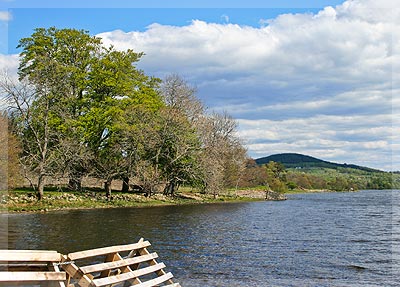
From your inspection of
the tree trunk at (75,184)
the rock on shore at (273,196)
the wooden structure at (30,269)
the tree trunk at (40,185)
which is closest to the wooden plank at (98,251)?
the wooden structure at (30,269)

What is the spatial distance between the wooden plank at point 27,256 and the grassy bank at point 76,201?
94.7 feet

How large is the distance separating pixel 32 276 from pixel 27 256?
14.6 inches

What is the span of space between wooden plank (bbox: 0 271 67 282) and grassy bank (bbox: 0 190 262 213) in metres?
29.1

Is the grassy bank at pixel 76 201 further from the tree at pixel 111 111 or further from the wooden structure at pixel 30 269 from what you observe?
the wooden structure at pixel 30 269

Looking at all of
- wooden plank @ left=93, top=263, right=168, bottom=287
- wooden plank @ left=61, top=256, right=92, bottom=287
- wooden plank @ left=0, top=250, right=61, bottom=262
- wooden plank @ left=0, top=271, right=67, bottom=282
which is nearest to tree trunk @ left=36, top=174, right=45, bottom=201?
wooden plank @ left=93, top=263, right=168, bottom=287

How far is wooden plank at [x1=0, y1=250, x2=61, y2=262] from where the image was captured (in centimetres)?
777

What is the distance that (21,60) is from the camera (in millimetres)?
46312

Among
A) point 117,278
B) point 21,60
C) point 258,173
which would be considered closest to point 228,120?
point 258,173

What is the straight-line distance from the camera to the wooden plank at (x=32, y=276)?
24.8ft

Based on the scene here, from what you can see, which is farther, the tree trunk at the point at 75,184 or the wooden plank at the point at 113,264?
the tree trunk at the point at 75,184

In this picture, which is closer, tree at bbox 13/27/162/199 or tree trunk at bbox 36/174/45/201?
tree trunk at bbox 36/174/45/201

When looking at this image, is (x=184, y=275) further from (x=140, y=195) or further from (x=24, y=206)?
(x=140, y=195)

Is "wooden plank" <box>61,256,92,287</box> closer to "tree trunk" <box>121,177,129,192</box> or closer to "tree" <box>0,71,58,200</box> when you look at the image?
"tree" <box>0,71,58,200</box>

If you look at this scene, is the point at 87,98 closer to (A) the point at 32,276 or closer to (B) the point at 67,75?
(B) the point at 67,75
